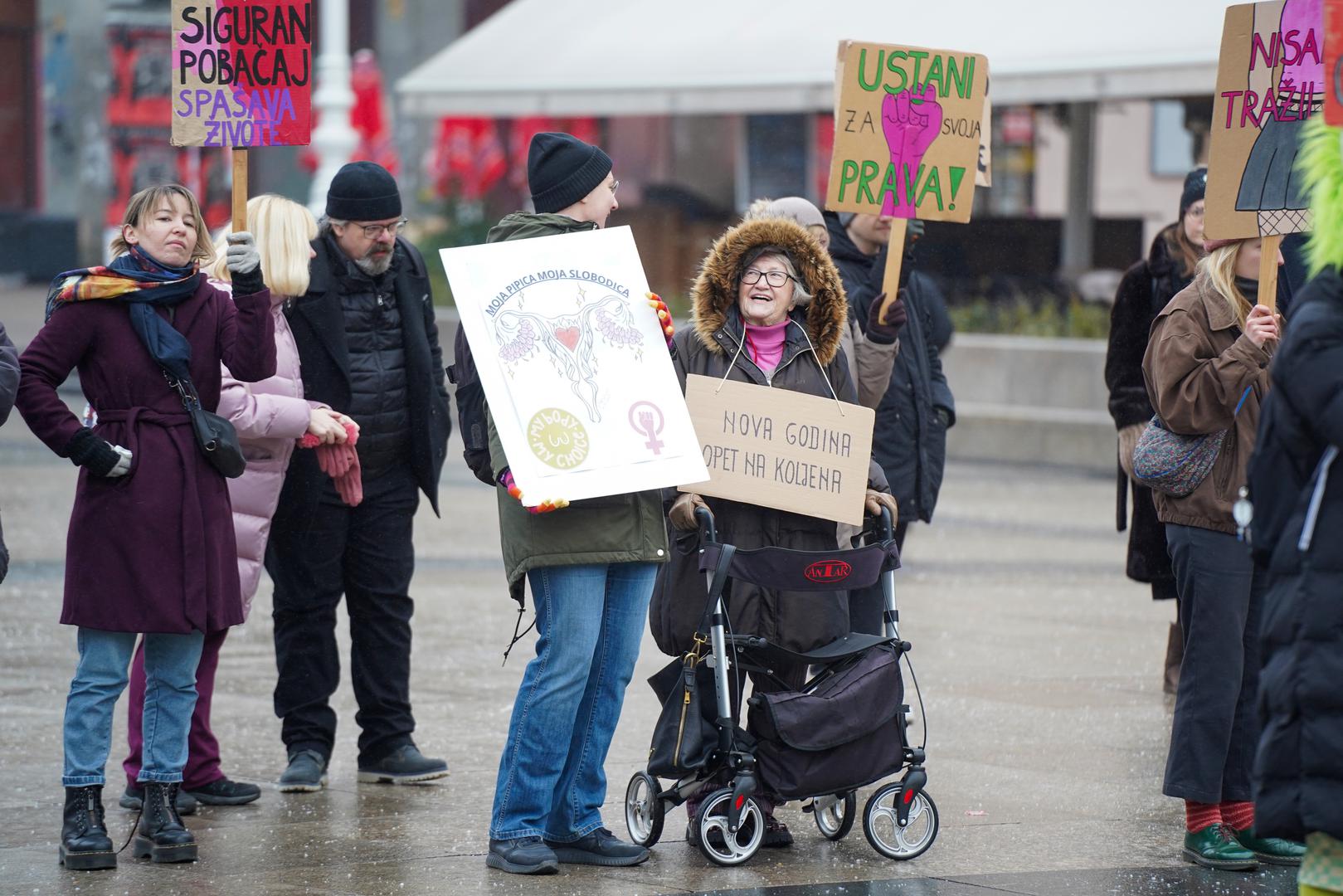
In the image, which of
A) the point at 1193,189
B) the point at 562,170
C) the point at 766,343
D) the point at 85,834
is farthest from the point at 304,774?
the point at 1193,189

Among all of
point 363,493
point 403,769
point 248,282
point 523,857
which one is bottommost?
point 403,769

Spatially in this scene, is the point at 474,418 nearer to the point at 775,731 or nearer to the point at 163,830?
the point at 775,731

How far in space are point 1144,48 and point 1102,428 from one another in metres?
3.03

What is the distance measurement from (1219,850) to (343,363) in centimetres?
295

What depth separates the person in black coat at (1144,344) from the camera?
694 centimetres

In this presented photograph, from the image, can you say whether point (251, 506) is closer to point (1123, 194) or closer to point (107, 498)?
point (107, 498)

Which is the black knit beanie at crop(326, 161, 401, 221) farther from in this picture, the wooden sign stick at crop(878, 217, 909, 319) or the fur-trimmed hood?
the wooden sign stick at crop(878, 217, 909, 319)

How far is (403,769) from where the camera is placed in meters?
6.50

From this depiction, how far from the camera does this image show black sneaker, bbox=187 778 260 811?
A: 243 inches

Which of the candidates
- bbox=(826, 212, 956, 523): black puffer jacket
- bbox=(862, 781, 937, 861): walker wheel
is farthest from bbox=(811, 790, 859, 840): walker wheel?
bbox=(826, 212, 956, 523): black puffer jacket

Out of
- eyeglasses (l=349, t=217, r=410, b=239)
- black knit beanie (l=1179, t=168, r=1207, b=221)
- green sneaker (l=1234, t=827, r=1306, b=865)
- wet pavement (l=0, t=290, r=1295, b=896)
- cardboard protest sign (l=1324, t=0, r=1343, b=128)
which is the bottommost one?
wet pavement (l=0, t=290, r=1295, b=896)

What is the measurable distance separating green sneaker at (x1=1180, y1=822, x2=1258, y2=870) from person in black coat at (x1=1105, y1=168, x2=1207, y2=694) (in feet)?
4.73

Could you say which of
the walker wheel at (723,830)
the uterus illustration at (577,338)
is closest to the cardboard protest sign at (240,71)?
the uterus illustration at (577,338)

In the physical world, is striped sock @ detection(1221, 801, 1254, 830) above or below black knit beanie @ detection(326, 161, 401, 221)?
below
